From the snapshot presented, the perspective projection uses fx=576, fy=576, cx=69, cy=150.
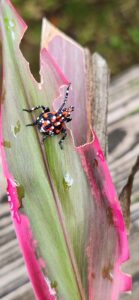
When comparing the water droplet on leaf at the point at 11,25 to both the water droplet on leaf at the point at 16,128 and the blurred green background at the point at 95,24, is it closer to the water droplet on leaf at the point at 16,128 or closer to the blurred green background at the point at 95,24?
the water droplet on leaf at the point at 16,128

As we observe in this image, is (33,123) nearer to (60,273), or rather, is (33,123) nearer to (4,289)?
(60,273)

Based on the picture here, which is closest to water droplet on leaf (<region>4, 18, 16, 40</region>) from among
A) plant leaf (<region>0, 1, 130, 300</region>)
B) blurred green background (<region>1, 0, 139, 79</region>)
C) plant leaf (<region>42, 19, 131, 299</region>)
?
plant leaf (<region>0, 1, 130, 300</region>)

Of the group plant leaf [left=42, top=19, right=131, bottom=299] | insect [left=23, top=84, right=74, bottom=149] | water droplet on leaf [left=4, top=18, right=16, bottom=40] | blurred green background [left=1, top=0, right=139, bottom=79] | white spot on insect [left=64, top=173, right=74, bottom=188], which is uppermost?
water droplet on leaf [left=4, top=18, right=16, bottom=40]

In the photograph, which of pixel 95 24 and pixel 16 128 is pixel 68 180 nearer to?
pixel 16 128

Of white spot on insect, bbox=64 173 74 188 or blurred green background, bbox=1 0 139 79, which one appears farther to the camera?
blurred green background, bbox=1 0 139 79

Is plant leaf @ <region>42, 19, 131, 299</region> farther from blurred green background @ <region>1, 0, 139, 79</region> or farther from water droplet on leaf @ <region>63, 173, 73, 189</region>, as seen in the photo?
blurred green background @ <region>1, 0, 139, 79</region>

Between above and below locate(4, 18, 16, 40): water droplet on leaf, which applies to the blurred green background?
below

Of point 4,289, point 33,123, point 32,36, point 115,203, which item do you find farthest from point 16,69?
point 32,36
